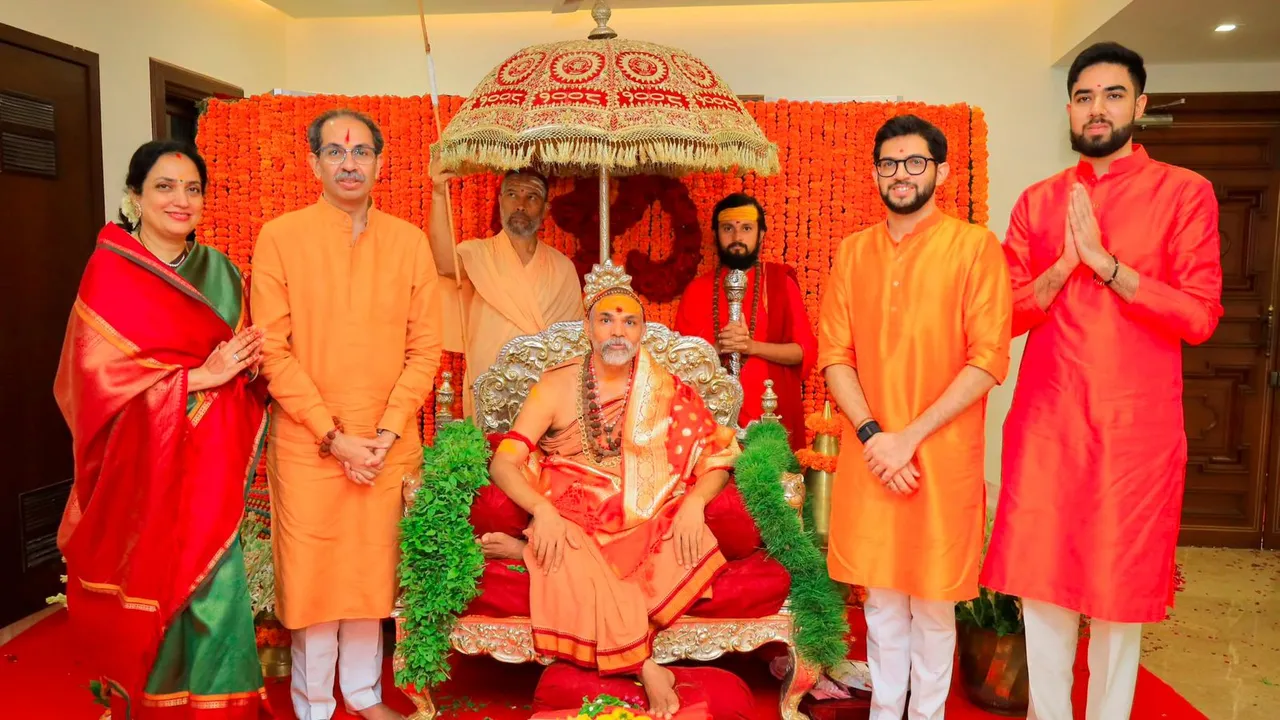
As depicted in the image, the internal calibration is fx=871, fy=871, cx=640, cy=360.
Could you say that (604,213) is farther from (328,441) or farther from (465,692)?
(465,692)

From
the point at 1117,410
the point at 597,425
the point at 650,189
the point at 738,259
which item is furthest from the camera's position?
the point at 650,189

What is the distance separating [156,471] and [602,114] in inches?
82.5

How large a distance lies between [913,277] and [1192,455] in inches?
171

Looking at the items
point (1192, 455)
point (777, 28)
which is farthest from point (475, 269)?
point (1192, 455)

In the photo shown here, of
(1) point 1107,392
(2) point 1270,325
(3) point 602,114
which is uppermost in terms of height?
(3) point 602,114

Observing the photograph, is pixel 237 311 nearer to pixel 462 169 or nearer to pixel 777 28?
pixel 462 169

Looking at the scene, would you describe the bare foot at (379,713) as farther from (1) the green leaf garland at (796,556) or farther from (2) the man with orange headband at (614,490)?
(1) the green leaf garland at (796,556)

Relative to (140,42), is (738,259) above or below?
below

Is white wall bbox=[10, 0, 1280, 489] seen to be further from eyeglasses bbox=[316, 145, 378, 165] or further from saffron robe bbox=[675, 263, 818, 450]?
eyeglasses bbox=[316, 145, 378, 165]

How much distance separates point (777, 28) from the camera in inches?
235

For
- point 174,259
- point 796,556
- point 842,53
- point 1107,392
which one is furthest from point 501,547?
point 842,53

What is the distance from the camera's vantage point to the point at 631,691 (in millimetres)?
2998

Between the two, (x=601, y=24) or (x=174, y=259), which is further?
(x=601, y=24)

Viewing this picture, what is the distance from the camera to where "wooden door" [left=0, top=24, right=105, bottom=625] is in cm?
414
